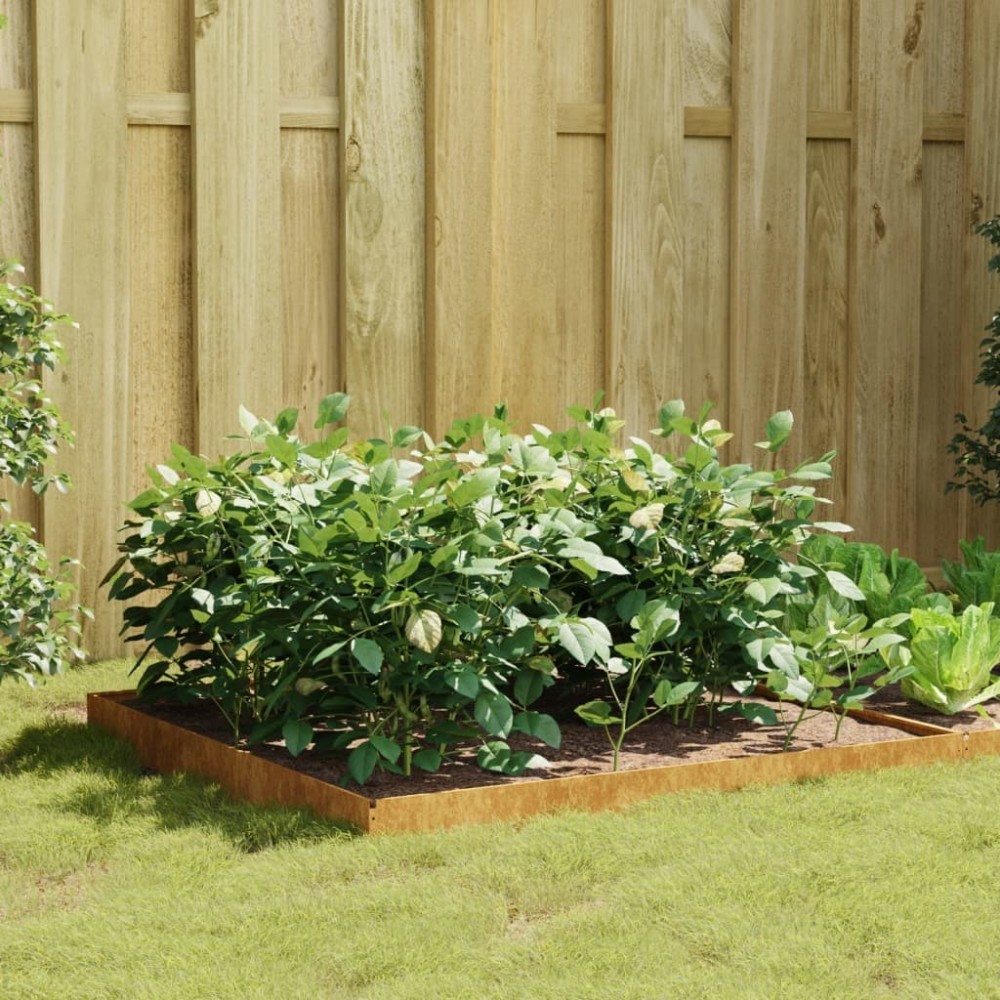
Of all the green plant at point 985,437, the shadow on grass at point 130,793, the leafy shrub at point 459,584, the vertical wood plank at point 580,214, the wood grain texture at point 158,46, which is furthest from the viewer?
the green plant at point 985,437

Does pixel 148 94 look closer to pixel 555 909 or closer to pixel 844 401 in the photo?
pixel 844 401

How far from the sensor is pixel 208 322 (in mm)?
5098

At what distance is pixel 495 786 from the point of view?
3.22 meters

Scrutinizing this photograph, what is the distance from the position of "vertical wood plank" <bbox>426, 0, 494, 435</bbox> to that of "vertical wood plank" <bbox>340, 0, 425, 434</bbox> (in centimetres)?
5

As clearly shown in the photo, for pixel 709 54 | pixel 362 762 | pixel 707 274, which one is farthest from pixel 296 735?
pixel 709 54

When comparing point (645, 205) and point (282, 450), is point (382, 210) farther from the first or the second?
point (282, 450)

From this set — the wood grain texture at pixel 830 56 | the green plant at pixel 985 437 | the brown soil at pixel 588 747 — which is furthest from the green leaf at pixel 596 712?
the wood grain texture at pixel 830 56

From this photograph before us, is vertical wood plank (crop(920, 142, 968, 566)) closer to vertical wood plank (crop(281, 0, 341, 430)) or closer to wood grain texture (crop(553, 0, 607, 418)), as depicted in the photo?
wood grain texture (crop(553, 0, 607, 418))

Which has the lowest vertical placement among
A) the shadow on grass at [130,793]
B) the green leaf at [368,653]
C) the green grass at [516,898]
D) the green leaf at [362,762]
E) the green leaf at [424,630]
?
the shadow on grass at [130,793]

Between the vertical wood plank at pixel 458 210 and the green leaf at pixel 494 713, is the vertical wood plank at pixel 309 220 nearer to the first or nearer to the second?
the vertical wood plank at pixel 458 210

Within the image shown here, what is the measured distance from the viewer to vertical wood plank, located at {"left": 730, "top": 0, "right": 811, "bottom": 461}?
584 cm

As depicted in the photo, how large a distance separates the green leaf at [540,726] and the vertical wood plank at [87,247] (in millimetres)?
2122

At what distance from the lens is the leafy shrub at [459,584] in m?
3.32

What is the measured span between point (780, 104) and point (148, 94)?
7.83 feet
